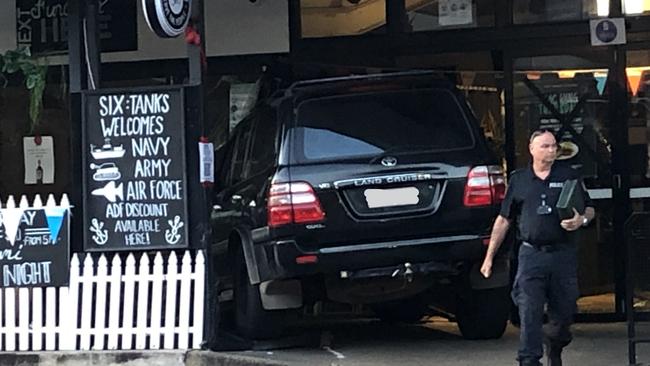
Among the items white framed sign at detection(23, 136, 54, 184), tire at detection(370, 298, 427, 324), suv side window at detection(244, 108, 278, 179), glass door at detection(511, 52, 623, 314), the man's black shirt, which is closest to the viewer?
the man's black shirt

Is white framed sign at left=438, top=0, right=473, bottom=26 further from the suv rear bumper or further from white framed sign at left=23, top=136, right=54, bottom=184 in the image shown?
white framed sign at left=23, top=136, right=54, bottom=184

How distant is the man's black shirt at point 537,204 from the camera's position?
6.91 m

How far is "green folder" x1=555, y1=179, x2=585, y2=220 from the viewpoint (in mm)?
6785

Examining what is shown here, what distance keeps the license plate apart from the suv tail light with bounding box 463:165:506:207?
0.38 meters

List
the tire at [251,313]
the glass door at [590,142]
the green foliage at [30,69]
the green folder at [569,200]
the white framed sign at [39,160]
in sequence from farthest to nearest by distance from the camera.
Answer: the white framed sign at [39,160] → the glass door at [590,142] → the green foliage at [30,69] → the tire at [251,313] → the green folder at [569,200]

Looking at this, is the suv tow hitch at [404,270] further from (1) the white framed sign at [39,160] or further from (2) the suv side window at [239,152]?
(1) the white framed sign at [39,160]

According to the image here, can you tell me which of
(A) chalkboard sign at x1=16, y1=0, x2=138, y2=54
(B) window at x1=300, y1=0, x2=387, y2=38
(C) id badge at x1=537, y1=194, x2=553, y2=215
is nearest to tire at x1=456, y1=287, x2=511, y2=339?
(C) id badge at x1=537, y1=194, x2=553, y2=215

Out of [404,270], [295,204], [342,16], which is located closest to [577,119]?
[342,16]

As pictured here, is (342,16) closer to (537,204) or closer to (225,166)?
(225,166)

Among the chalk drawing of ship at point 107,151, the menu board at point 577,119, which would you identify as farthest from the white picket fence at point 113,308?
the menu board at point 577,119

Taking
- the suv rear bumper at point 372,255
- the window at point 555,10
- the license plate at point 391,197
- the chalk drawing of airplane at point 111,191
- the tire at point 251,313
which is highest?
the window at point 555,10

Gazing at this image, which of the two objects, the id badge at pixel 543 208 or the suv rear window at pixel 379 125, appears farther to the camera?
the suv rear window at pixel 379 125

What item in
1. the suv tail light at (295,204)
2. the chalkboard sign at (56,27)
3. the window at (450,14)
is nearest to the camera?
the suv tail light at (295,204)

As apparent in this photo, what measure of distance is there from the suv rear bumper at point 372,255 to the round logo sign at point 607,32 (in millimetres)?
2874
